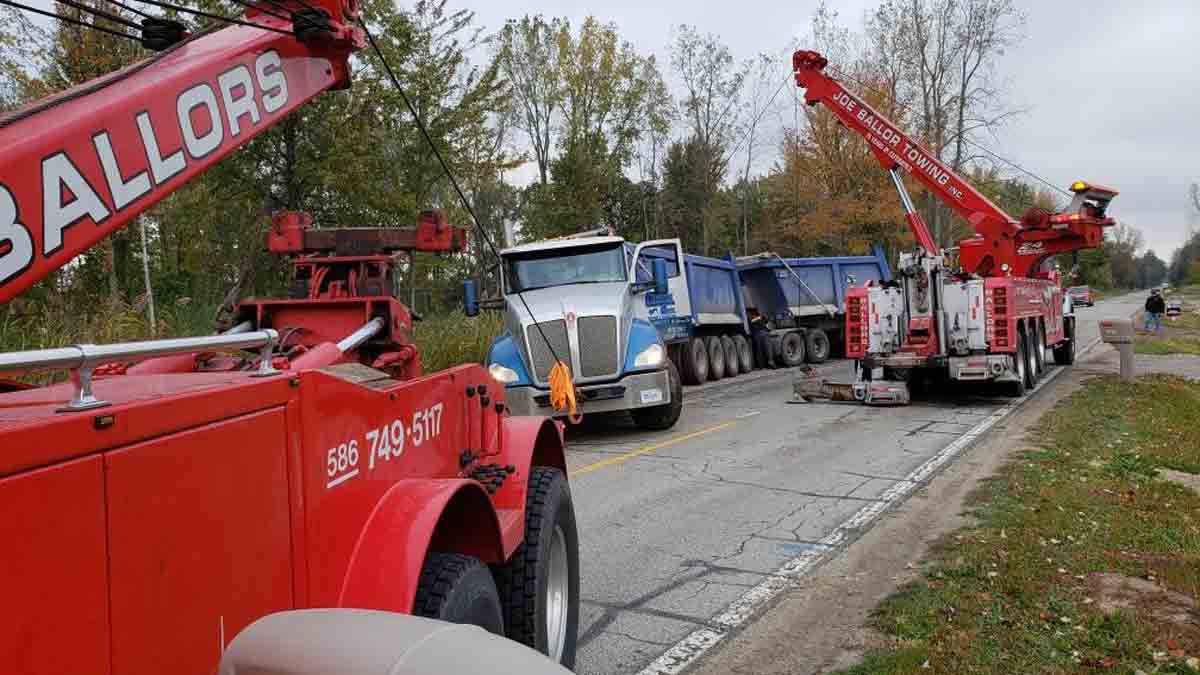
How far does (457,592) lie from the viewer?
289 cm

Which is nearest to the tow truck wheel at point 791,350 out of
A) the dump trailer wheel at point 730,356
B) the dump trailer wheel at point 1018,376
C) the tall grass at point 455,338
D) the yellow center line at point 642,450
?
the dump trailer wheel at point 730,356

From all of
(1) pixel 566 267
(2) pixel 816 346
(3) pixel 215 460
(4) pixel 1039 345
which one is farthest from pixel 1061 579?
Answer: (2) pixel 816 346

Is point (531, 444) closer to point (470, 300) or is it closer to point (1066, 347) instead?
point (470, 300)

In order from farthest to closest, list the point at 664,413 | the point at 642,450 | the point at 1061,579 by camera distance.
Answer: the point at 664,413
the point at 642,450
the point at 1061,579

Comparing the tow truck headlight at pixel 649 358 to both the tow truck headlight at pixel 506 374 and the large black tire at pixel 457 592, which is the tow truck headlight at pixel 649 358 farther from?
the large black tire at pixel 457 592

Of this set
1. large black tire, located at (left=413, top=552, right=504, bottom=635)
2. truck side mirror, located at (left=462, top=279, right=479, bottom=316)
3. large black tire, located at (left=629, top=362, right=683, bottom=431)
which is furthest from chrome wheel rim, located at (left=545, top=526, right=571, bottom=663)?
large black tire, located at (left=629, top=362, right=683, bottom=431)

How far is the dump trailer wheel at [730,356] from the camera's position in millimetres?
22000

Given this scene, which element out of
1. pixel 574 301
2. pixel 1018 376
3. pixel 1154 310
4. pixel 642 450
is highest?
pixel 574 301

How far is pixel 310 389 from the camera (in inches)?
96.5

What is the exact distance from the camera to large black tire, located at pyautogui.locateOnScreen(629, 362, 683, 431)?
1276cm

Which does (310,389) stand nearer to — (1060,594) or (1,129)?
(1,129)

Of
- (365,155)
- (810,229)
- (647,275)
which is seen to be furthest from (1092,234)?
(810,229)

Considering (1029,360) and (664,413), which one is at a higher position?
(1029,360)

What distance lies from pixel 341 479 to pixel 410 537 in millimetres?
303
